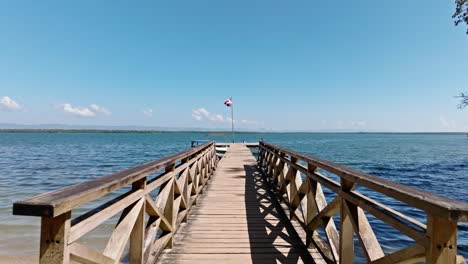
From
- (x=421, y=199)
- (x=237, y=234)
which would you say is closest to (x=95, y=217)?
(x=421, y=199)

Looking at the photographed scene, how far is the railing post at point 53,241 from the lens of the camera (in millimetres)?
1329

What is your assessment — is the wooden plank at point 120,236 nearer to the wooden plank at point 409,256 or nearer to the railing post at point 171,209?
the railing post at point 171,209

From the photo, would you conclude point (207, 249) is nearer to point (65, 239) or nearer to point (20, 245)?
point (65, 239)

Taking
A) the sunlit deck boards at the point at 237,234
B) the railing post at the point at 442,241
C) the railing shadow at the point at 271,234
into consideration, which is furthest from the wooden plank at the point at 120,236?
the railing post at the point at 442,241

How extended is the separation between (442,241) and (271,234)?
8.82ft

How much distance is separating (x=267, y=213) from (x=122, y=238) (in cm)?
329

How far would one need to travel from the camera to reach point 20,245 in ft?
16.6

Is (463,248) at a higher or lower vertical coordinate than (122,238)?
lower

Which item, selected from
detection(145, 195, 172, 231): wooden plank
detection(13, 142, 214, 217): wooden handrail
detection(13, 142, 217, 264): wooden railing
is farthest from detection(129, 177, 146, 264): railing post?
detection(13, 142, 214, 217): wooden handrail

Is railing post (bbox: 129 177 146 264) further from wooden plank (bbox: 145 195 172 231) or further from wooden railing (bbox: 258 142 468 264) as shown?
wooden railing (bbox: 258 142 468 264)

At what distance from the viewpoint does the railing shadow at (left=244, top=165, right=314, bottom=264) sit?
10.2 feet

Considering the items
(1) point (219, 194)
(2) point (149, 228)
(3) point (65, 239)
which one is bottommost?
(1) point (219, 194)

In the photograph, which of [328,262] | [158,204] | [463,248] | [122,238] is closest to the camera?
[122,238]

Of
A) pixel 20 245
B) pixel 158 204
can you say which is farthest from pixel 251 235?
pixel 20 245
